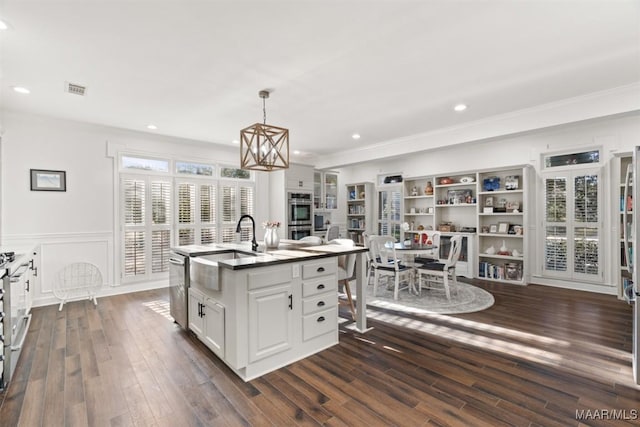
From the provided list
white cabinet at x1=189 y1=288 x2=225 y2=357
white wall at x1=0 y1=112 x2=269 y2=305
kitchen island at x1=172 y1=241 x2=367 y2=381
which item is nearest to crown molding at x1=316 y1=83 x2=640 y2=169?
kitchen island at x1=172 y1=241 x2=367 y2=381

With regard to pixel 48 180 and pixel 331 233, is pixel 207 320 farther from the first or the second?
pixel 331 233

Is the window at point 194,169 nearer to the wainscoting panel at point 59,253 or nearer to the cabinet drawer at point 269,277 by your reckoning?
the wainscoting panel at point 59,253

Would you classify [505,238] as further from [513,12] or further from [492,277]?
[513,12]

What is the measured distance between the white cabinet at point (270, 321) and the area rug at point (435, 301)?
1.93m

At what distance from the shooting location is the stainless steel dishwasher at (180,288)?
328 centimetres

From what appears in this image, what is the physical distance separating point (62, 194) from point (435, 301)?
224 inches

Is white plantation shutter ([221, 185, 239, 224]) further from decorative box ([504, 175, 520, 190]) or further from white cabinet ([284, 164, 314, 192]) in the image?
decorative box ([504, 175, 520, 190])

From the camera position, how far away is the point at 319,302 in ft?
9.52

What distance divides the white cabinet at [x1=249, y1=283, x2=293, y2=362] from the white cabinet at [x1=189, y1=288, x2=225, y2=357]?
305 millimetres

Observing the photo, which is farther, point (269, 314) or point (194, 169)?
point (194, 169)

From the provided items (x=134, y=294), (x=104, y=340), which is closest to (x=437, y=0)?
(x=104, y=340)

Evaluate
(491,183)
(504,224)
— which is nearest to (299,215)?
(491,183)

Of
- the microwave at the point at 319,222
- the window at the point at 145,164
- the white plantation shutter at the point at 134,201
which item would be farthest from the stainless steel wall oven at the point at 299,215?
the white plantation shutter at the point at 134,201

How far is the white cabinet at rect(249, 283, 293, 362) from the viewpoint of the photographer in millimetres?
2447
